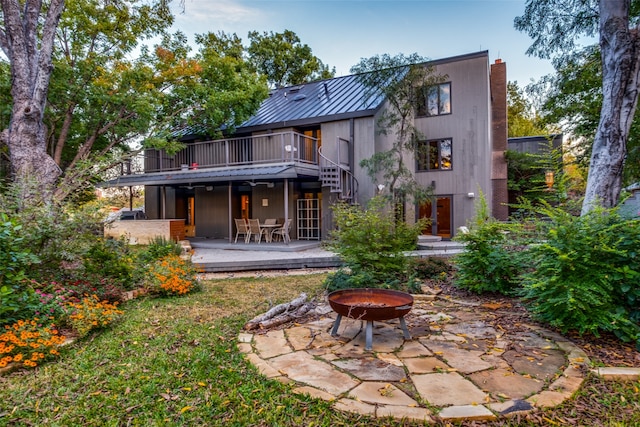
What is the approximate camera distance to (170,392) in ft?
8.86

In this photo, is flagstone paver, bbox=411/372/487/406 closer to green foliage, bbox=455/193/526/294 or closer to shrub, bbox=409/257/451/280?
green foliage, bbox=455/193/526/294

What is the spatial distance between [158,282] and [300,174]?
20.7 ft

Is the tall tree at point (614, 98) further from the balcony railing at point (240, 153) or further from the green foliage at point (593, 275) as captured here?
the balcony railing at point (240, 153)

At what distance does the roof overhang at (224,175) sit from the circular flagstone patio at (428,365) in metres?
7.02

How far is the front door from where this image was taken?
45.0ft

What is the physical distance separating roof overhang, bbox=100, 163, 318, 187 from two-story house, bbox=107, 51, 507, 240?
48 mm

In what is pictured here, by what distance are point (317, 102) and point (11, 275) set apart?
12463 millimetres

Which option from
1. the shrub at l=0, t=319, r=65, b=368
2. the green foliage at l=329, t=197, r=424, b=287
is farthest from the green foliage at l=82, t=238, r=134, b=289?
the green foliage at l=329, t=197, r=424, b=287

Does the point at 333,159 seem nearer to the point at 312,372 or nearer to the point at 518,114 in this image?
the point at 312,372

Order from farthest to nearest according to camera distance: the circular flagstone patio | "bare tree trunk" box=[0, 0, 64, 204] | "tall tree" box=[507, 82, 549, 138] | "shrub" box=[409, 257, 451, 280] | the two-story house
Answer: "tall tree" box=[507, 82, 549, 138] → the two-story house → "bare tree trunk" box=[0, 0, 64, 204] → "shrub" box=[409, 257, 451, 280] → the circular flagstone patio

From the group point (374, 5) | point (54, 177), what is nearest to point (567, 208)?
point (54, 177)

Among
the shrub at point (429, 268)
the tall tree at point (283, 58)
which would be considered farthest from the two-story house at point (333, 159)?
the tall tree at point (283, 58)

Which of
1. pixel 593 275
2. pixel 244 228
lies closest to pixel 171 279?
pixel 593 275

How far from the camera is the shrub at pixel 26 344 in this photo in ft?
10.3
